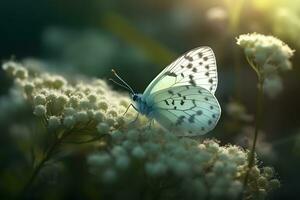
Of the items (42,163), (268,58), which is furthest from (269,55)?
(42,163)

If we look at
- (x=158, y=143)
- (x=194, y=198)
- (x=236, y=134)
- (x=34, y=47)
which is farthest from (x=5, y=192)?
(x=34, y=47)

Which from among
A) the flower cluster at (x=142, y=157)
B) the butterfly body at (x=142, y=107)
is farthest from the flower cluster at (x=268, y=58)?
the butterfly body at (x=142, y=107)

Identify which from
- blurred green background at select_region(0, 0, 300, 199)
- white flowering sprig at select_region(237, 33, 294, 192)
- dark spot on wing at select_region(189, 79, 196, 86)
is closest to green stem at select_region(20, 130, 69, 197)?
blurred green background at select_region(0, 0, 300, 199)

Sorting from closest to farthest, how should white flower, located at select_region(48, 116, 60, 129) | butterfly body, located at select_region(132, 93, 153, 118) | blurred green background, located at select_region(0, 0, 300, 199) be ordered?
1. white flower, located at select_region(48, 116, 60, 129)
2. butterfly body, located at select_region(132, 93, 153, 118)
3. blurred green background, located at select_region(0, 0, 300, 199)

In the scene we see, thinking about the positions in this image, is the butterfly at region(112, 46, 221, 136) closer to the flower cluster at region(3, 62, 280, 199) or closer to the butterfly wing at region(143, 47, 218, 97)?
the butterfly wing at region(143, 47, 218, 97)

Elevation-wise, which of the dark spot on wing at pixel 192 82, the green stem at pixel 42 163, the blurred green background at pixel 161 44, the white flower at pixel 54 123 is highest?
the blurred green background at pixel 161 44

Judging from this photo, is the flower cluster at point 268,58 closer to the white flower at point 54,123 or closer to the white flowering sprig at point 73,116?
the white flowering sprig at point 73,116

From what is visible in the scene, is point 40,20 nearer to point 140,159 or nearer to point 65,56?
point 65,56
